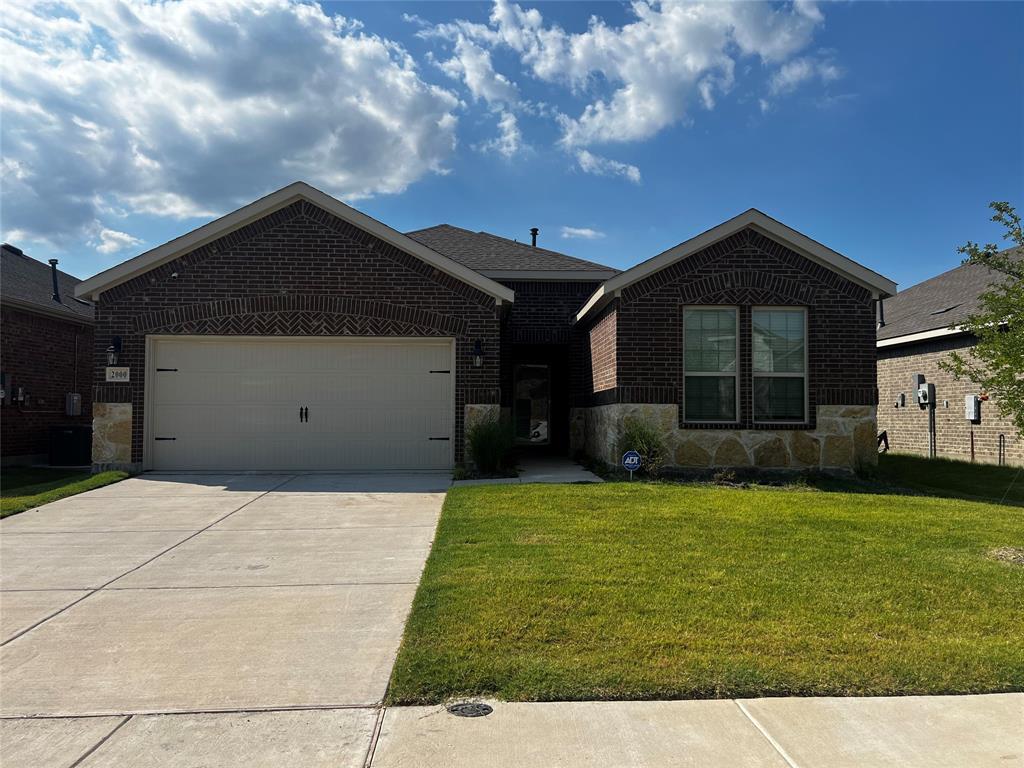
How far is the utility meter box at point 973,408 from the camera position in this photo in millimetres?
14586

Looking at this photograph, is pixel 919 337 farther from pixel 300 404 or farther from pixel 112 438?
pixel 112 438

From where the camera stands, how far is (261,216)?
39.8ft

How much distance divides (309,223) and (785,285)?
814 cm

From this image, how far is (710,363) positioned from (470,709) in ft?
29.4

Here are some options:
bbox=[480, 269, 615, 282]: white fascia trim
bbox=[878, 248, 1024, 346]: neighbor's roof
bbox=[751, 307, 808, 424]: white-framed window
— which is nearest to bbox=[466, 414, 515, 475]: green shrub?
bbox=[751, 307, 808, 424]: white-framed window

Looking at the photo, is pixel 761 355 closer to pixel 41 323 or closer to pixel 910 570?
pixel 910 570

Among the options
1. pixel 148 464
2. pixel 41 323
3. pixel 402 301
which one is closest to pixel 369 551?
pixel 402 301

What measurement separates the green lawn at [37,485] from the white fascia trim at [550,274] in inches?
333

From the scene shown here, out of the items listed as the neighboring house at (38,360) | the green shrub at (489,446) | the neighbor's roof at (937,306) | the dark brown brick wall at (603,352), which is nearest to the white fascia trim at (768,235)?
the dark brown brick wall at (603,352)

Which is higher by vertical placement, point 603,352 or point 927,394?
point 603,352

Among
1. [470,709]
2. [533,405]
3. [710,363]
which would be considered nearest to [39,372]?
[533,405]

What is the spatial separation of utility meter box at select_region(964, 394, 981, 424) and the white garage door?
10975 mm

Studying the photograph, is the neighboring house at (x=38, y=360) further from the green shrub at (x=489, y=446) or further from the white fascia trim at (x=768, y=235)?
the white fascia trim at (x=768, y=235)

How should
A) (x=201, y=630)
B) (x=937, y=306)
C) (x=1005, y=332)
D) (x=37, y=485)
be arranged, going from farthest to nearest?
1. (x=937, y=306)
2. (x=37, y=485)
3. (x=1005, y=332)
4. (x=201, y=630)
